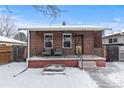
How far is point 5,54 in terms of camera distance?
18922 millimetres

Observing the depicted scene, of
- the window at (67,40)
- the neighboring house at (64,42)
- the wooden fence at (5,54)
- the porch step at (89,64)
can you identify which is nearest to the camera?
the porch step at (89,64)

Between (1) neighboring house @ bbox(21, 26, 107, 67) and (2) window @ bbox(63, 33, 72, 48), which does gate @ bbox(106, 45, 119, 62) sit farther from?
(2) window @ bbox(63, 33, 72, 48)

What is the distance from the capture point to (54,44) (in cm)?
1911

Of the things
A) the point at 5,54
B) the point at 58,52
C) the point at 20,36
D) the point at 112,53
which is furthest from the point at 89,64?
the point at 20,36

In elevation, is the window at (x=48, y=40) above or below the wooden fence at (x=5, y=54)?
above

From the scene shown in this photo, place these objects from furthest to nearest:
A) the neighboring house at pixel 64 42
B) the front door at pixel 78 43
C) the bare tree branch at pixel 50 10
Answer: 1. the front door at pixel 78 43
2. the neighboring house at pixel 64 42
3. the bare tree branch at pixel 50 10

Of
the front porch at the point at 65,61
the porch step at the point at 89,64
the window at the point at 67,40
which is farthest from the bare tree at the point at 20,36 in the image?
the porch step at the point at 89,64

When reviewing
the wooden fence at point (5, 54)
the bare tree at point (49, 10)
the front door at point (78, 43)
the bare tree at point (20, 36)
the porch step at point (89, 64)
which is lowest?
the porch step at point (89, 64)

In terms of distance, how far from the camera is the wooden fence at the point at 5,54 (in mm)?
18125

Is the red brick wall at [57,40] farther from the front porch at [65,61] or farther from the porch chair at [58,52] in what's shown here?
the front porch at [65,61]

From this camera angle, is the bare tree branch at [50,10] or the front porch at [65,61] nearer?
the bare tree branch at [50,10]

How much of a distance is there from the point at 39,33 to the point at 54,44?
1478 mm
